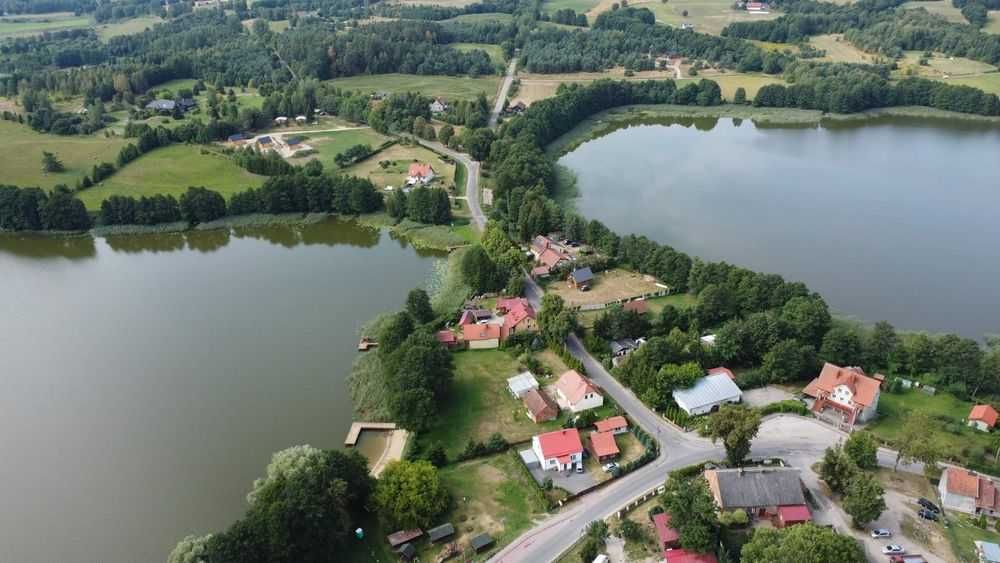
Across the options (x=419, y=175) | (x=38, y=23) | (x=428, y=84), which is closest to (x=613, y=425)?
(x=419, y=175)

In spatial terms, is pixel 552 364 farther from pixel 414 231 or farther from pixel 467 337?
pixel 414 231

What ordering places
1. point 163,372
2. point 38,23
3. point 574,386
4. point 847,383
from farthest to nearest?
1. point 38,23
2. point 163,372
3. point 574,386
4. point 847,383

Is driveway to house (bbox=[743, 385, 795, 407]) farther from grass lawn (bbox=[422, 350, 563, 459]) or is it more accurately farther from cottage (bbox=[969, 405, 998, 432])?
grass lawn (bbox=[422, 350, 563, 459])

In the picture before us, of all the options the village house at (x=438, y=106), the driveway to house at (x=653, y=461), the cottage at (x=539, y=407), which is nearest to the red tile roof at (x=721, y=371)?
the driveway to house at (x=653, y=461)

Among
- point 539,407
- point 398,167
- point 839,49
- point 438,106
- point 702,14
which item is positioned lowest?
point 539,407

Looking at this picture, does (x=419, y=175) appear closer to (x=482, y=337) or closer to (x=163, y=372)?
(x=482, y=337)

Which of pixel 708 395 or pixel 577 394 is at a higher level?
pixel 708 395
